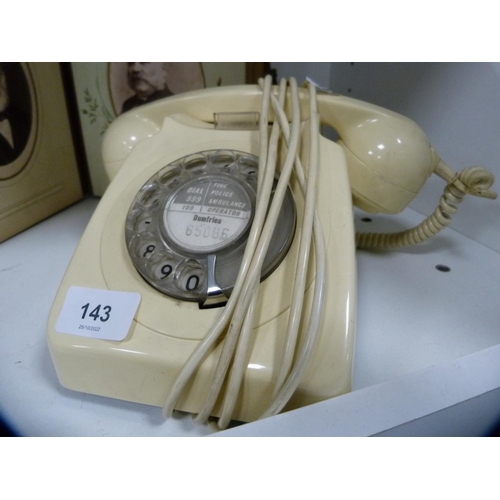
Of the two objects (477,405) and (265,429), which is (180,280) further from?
(477,405)

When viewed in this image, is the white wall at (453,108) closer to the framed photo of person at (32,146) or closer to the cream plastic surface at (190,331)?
the cream plastic surface at (190,331)

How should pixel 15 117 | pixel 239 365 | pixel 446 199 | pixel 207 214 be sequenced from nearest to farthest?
pixel 239 365 < pixel 207 214 < pixel 446 199 < pixel 15 117

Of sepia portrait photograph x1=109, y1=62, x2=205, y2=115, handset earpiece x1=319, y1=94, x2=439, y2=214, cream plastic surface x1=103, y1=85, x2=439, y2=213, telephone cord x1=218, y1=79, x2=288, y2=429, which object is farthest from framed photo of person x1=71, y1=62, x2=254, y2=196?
telephone cord x1=218, y1=79, x2=288, y2=429

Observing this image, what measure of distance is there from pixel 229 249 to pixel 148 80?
544 millimetres

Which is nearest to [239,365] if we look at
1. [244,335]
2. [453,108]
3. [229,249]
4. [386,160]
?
[244,335]

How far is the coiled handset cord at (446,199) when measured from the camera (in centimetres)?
64

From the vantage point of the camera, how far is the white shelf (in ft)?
1.18

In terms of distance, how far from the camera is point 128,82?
2.86 feet

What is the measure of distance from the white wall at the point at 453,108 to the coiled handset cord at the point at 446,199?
111 mm

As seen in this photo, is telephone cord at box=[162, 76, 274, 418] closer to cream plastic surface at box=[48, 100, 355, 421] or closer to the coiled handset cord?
cream plastic surface at box=[48, 100, 355, 421]

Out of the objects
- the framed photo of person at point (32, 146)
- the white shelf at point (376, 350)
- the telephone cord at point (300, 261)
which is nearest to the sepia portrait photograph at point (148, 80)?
the framed photo of person at point (32, 146)

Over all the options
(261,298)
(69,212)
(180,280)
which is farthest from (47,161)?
(261,298)

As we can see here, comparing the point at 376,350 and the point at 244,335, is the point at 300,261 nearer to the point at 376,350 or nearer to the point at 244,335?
the point at 244,335

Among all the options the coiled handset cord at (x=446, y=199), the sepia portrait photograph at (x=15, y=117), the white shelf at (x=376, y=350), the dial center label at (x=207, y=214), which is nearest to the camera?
the white shelf at (x=376, y=350)
